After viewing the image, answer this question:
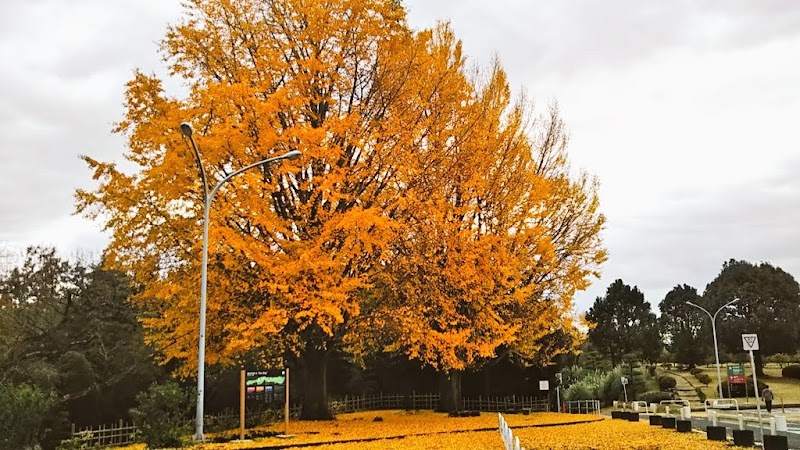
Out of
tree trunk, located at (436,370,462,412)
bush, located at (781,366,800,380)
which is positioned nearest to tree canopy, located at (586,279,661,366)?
bush, located at (781,366,800,380)

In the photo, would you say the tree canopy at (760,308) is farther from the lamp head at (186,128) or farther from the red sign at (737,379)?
the lamp head at (186,128)

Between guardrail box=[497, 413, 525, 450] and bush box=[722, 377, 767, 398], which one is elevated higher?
guardrail box=[497, 413, 525, 450]

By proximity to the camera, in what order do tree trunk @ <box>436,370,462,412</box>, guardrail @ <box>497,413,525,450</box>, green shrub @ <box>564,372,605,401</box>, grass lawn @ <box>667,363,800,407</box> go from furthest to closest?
grass lawn @ <box>667,363,800,407</box>
green shrub @ <box>564,372,605,401</box>
tree trunk @ <box>436,370,462,412</box>
guardrail @ <box>497,413,525,450</box>

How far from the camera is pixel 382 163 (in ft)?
67.4

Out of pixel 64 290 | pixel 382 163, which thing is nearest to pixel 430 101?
pixel 382 163

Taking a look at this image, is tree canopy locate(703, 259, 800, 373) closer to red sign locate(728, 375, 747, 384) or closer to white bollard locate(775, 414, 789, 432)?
red sign locate(728, 375, 747, 384)

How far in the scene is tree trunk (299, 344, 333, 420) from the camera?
23047mm

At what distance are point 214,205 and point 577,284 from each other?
15.0 m

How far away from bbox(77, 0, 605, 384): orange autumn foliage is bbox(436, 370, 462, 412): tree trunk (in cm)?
457

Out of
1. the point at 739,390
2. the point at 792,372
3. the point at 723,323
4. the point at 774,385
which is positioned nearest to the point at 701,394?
the point at 739,390

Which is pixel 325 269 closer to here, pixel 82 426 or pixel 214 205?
pixel 214 205

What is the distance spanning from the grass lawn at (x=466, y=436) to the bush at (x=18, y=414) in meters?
3.25

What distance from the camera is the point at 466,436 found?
1842 cm

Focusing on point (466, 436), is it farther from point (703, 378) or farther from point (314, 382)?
point (703, 378)
